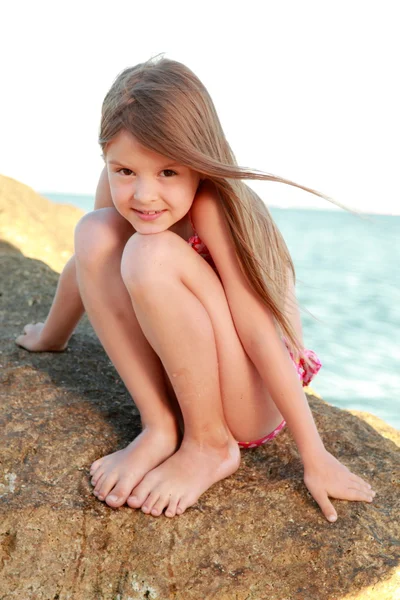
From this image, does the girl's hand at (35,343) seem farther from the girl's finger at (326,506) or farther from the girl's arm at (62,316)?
the girl's finger at (326,506)

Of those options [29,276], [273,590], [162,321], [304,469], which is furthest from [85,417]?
[29,276]

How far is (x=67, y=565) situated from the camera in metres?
1.57

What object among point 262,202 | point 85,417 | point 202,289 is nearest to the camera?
point 202,289

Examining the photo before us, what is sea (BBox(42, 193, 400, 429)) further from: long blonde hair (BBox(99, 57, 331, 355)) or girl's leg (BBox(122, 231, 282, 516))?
girl's leg (BBox(122, 231, 282, 516))

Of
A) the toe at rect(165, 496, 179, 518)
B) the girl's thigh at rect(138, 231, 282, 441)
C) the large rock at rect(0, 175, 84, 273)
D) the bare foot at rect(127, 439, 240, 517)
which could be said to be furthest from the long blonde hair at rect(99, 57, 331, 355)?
the large rock at rect(0, 175, 84, 273)

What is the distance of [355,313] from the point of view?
456 inches

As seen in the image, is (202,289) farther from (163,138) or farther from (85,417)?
(85,417)

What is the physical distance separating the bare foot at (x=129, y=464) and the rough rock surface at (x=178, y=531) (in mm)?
34

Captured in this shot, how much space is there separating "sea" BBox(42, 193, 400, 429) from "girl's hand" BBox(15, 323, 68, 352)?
3.07 ft

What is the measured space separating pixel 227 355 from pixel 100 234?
47cm

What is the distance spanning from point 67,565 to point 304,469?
2.09 feet

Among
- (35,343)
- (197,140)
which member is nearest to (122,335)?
(197,140)

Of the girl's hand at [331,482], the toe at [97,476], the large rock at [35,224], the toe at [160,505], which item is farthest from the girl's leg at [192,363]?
the large rock at [35,224]

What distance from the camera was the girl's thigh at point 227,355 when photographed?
1735mm
